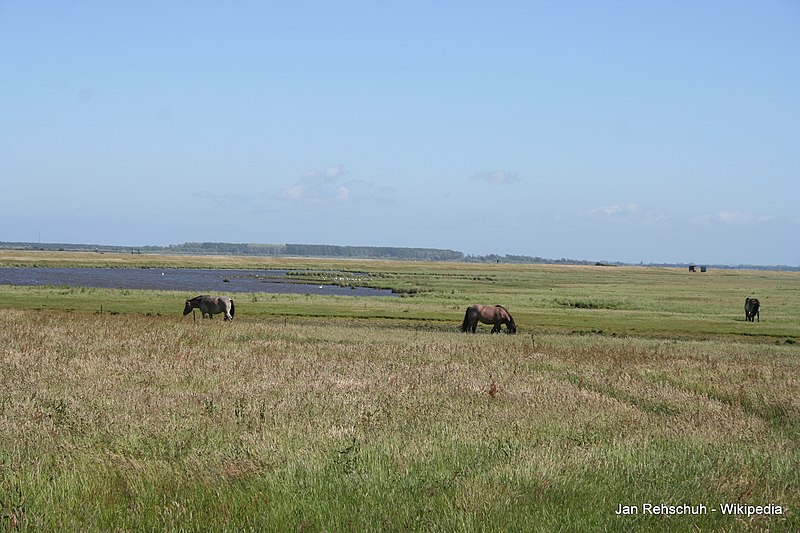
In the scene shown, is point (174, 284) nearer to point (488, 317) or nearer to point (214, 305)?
point (214, 305)

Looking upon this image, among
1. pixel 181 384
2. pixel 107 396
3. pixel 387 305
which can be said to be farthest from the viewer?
pixel 387 305

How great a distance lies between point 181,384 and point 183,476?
5667mm

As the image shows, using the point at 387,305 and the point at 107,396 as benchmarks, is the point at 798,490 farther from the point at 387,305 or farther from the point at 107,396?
the point at 387,305

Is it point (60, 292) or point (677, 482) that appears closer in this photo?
point (677, 482)

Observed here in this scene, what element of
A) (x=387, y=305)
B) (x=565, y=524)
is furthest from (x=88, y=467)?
(x=387, y=305)

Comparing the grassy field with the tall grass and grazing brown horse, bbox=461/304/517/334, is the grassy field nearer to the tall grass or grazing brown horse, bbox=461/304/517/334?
the tall grass

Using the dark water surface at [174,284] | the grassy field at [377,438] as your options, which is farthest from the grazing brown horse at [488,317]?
the dark water surface at [174,284]

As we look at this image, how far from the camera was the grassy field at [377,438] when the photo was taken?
679cm

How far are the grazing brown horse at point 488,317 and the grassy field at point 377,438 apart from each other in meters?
14.9

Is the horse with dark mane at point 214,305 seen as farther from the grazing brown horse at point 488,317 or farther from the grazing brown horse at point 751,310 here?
the grazing brown horse at point 751,310

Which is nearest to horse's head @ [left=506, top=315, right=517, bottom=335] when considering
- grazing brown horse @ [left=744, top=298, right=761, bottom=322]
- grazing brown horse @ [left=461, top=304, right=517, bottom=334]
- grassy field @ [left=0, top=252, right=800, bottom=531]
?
grazing brown horse @ [left=461, top=304, right=517, bottom=334]

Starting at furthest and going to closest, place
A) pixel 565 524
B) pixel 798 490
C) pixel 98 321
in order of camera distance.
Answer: pixel 98 321, pixel 798 490, pixel 565 524

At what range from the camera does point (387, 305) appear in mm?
51281

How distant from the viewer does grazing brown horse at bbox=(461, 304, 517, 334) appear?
114 feet
